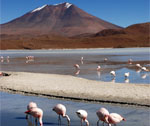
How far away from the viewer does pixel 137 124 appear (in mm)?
7676

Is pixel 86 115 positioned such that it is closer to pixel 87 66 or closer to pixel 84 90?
pixel 84 90

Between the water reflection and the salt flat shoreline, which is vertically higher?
the water reflection

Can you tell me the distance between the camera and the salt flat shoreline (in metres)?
10.4

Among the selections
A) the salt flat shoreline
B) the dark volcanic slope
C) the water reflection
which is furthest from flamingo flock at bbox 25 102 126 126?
the dark volcanic slope

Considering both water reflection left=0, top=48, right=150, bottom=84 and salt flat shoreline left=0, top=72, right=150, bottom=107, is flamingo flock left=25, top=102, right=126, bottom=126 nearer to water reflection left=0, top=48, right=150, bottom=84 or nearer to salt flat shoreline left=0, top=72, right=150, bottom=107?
salt flat shoreline left=0, top=72, right=150, bottom=107

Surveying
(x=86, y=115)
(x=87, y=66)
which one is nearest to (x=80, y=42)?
(x=87, y=66)

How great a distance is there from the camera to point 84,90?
12.0m

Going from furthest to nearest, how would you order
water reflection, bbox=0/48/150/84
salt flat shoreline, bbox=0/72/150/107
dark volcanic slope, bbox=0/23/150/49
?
dark volcanic slope, bbox=0/23/150/49
water reflection, bbox=0/48/150/84
salt flat shoreline, bbox=0/72/150/107

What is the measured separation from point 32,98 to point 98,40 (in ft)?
299

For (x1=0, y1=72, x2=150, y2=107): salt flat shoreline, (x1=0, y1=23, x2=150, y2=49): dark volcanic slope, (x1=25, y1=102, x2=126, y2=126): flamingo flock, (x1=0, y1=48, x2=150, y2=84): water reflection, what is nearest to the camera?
(x1=25, y1=102, x2=126, y2=126): flamingo flock

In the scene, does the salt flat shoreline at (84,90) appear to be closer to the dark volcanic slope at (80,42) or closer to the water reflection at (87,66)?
the water reflection at (87,66)

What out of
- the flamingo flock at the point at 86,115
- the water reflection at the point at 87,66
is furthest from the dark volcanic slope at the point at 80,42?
the flamingo flock at the point at 86,115

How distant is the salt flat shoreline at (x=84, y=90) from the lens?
34.0 feet

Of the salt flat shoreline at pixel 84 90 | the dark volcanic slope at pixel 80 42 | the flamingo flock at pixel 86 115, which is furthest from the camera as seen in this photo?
the dark volcanic slope at pixel 80 42
